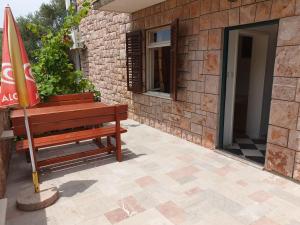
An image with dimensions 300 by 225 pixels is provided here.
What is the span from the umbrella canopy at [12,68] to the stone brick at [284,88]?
113 inches

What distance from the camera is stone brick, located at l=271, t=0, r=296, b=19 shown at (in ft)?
8.77

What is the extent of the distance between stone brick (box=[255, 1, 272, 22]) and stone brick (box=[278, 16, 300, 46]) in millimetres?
238

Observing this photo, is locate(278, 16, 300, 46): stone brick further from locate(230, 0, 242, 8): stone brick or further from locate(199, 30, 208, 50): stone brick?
locate(199, 30, 208, 50): stone brick

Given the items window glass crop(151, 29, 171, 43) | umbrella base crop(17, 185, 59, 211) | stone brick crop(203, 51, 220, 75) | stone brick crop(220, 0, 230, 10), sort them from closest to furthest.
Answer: umbrella base crop(17, 185, 59, 211)
stone brick crop(220, 0, 230, 10)
stone brick crop(203, 51, 220, 75)
window glass crop(151, 29, 171, 43)

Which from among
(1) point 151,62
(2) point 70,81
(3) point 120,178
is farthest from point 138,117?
(3) point 120,178

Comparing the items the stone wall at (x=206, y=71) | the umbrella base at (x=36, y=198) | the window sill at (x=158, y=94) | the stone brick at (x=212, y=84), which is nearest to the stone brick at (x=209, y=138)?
the stone wall at (x=206, y=71)

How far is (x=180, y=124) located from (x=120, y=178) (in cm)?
195

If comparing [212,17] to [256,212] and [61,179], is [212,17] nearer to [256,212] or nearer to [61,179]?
[256,212]

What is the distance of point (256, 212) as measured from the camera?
232 centimetres

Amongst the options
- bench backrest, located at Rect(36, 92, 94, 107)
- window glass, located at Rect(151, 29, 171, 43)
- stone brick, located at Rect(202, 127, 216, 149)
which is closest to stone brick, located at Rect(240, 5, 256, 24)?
stone brick, located at Rect(202, 127, 216, 149)

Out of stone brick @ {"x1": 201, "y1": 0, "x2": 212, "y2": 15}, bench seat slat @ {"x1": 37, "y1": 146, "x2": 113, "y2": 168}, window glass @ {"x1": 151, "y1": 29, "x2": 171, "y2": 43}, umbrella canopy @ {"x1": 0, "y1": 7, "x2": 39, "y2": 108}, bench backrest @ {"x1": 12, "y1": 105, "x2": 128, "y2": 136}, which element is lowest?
bench seat slat @ {"x1": 37, "y1": 146, "x2": 113, "y2": 168}

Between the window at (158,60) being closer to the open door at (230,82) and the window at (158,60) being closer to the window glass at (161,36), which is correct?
the window glass at (161,36)

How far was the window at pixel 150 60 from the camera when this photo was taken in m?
5.12

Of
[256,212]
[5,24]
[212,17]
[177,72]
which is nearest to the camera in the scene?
[5,24]
